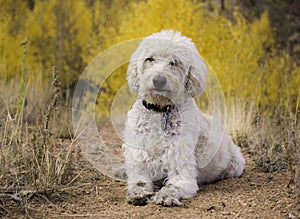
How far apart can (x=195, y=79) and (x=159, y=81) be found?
0.49m

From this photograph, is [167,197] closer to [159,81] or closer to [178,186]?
[178,186]

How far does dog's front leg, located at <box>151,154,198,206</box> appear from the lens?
159 inches

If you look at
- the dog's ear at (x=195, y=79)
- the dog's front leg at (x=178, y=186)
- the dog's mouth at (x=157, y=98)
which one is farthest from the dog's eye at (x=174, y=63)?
the dog's front leg at (x=178, y=186)

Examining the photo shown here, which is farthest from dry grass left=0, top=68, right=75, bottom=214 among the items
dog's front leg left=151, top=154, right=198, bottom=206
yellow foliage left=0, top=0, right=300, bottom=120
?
yellow foliage left=0, top=0, right=300, bottom=120

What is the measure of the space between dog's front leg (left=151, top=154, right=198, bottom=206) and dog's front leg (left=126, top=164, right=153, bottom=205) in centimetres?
9

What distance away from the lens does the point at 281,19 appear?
20.2 metres

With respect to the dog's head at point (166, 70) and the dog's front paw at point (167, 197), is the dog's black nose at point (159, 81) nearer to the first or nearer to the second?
the dog's head at point (166, 70)

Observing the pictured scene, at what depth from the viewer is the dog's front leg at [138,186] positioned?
4082 mm

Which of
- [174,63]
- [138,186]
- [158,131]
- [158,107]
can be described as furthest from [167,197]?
[174,63]

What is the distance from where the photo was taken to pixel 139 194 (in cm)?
410

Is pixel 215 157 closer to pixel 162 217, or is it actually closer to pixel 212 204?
pixel 212 204

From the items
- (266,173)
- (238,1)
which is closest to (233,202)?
(266,173)

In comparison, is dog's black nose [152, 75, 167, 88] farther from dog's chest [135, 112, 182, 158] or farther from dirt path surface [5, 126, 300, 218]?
dirt path surface [5, 126, 300, 218]

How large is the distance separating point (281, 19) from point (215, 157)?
54.5ft
